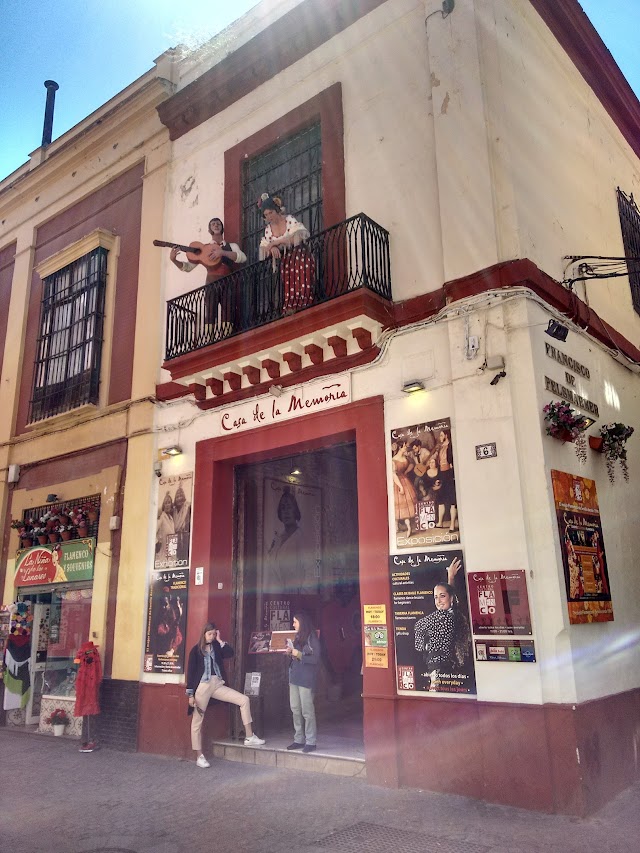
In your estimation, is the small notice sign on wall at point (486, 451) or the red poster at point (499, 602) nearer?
the red poster at point (499, 602)

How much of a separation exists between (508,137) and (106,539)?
7.81 meters

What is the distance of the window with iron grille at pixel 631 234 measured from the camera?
35.1ft

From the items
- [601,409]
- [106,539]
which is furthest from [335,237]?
[106,539]

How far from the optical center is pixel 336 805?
622 cm

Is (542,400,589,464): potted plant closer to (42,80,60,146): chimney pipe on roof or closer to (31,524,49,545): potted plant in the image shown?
(31,524,49,545): potted plant

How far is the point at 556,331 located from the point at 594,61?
5637mm

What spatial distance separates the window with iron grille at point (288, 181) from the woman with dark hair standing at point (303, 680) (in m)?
5.25

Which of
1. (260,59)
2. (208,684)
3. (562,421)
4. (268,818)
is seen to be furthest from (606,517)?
(260,59)

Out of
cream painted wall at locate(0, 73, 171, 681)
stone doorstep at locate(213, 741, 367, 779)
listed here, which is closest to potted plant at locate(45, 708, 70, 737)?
cream painted wall at locate(0, 73, 171, 681)

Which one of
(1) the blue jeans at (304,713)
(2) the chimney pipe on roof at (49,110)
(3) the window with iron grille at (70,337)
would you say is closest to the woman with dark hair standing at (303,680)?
(1) the blue jeans at (304,713)

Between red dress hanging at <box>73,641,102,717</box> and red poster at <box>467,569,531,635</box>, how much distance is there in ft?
18.9

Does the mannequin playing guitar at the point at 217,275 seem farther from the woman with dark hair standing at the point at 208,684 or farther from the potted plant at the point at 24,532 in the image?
the potted plant at the point at 24,532

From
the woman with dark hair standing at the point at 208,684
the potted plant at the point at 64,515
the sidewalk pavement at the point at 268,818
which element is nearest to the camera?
the sidewalk pavement at the point at 268,818

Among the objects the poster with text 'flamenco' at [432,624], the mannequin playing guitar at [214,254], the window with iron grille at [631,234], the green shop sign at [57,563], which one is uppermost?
the window with iron grille at [631,234]
